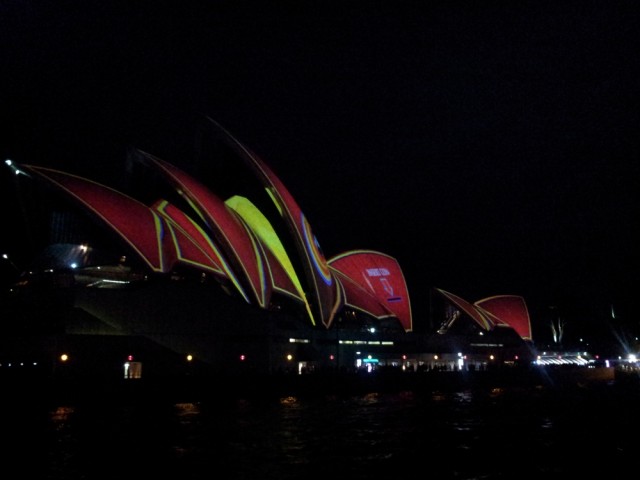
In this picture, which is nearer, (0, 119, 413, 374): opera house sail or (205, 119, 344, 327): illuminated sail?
(0, 119, 413, 374): opera house sail

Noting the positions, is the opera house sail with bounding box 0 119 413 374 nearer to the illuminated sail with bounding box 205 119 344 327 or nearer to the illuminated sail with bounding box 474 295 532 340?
the illuminated sail with bounding box 205 119 344 327

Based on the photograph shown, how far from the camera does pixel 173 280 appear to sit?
36469mm

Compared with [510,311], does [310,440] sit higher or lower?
lower

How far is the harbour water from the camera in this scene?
13453 millimetres

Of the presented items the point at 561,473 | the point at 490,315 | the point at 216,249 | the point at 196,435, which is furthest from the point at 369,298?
the point at 561,473

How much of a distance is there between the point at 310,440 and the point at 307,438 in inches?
14.2

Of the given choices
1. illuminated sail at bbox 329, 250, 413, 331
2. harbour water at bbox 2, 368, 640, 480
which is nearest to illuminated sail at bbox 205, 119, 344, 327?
illuminated sail at bbox 329, 250, 413, 331

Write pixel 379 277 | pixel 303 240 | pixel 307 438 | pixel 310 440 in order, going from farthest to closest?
pixel 379 277 < pixel 303 240 < pixel 307 438 < pixel 310 440

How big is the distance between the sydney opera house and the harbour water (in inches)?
250

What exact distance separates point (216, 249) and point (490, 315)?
135 ft

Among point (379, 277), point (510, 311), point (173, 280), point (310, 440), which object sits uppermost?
point (379, 277)

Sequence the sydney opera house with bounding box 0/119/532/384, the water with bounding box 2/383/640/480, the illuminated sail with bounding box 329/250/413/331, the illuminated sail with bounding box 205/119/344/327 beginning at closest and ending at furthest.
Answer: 1. the water with bounding box 2/383/640/480
2. the sydney opera house with bounding box 0/119/532/384
3. the illuminated sail with bounding box 205/119/344/327
4. the illuminated sail with bounding box 329/250/413/331

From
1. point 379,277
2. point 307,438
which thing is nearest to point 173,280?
point 307,438

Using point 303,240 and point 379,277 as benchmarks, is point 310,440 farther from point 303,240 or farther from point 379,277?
point 379,277
